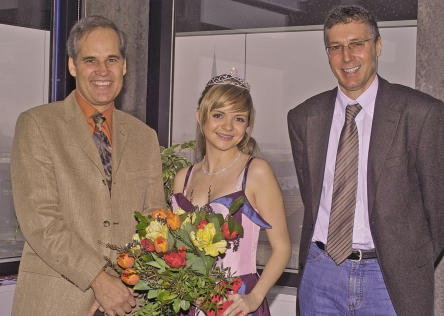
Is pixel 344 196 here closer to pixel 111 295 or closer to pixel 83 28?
pixel 111 295

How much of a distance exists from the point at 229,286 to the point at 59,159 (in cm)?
91

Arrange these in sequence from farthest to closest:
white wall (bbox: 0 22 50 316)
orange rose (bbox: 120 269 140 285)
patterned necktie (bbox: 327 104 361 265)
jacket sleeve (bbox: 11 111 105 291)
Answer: white wall (bbox: 0 22 50 316), patterned necktie (bbox: 327 104 361 265), jacket sleeve (bbox: 11 111 105 291), orange rose (bbox: 120 269 140 285)

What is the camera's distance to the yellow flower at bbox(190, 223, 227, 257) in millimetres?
2682

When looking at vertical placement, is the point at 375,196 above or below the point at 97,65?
below

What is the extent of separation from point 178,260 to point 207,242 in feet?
0.44

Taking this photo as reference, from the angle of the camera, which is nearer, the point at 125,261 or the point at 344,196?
the point at 125,261

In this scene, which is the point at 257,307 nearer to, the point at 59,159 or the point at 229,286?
the point at 229,286

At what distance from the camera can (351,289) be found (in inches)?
124

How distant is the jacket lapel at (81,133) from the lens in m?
3.09

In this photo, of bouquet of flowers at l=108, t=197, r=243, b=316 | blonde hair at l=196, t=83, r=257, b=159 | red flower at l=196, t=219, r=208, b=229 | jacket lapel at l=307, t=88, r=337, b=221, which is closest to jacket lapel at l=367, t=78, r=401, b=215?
jacket lapel at l=307, t=88, r=337, b=221

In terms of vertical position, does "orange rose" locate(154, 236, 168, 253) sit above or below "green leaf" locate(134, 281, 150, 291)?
above

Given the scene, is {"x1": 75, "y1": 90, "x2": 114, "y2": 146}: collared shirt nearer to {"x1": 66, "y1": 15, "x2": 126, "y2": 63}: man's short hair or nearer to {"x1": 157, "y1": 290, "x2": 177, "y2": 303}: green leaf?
{"x1": 66, "y1": 15, "x2": 126, "y2": 63}: man's short hair

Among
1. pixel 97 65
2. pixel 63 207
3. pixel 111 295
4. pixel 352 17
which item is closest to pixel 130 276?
pixel 111 295

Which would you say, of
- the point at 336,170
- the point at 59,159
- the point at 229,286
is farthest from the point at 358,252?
the point at 59,159
